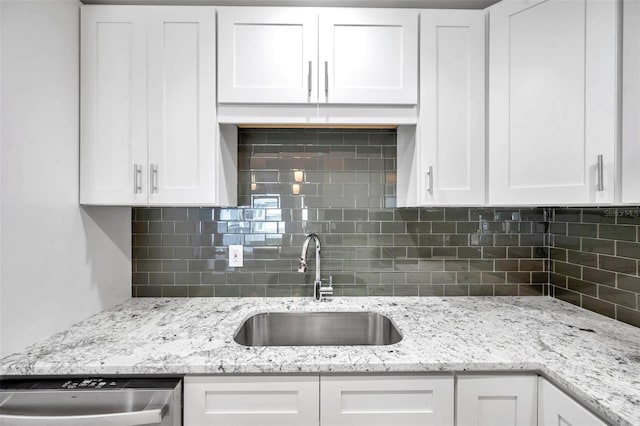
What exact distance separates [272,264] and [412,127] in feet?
3.48

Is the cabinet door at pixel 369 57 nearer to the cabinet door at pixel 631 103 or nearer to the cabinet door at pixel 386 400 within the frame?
the cabinet door at pixel 631 103

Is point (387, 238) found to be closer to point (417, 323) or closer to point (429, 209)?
point (429, 209)

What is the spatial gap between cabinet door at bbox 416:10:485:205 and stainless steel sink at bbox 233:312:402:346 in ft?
2.33

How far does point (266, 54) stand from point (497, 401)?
5.48 feet

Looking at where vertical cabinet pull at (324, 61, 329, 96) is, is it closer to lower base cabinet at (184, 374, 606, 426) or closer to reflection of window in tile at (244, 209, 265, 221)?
reflection of window in tile at (244, 209, 265, 221)

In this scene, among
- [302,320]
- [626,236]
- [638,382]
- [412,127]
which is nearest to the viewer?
[638,382]

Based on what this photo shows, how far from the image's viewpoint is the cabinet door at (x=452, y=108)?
5.14 ft

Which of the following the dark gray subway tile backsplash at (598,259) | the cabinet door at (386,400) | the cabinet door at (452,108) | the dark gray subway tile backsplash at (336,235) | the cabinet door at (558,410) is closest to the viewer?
the cabinet door at (558,410)

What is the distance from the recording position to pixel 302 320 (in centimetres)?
176

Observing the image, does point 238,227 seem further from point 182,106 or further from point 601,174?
point 601,174

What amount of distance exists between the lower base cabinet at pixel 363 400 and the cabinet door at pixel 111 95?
953 mm

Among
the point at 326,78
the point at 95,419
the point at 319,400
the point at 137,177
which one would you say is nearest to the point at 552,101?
the point at 326,78

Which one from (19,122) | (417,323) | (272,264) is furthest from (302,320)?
(19,122)

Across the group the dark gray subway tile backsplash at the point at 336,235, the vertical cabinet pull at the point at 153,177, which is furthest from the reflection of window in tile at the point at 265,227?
the vertical cabinet pull at the point at 153,177
